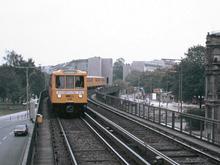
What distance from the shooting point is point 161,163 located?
15.3m

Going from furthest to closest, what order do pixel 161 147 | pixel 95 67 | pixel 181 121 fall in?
1. pixel 95 67
2. pixel 181 121
3. pixel 161 147

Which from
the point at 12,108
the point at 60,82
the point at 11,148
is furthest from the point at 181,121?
the point at 12,108

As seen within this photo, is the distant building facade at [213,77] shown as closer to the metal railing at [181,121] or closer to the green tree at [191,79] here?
the green tree at [191,79]

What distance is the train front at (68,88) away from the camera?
1262 inches

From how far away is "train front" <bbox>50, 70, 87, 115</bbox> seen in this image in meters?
32.1

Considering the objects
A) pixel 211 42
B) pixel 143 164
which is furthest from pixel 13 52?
pixel 143 164

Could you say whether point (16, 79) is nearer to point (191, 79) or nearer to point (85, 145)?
point (191, 79)

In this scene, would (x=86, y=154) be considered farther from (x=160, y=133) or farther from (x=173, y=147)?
(x=160, y=133)

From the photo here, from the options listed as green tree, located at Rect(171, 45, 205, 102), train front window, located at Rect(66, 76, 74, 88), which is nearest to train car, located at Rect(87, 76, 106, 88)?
green tree, located at Rect(171, 45, 205, 102)

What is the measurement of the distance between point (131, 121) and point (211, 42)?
3121cm

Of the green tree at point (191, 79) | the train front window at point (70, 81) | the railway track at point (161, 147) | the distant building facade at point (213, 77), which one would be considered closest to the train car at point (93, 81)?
the green tree at point (191, 79)

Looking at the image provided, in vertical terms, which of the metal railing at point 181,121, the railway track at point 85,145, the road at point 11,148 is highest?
the metal railing at point 181,121

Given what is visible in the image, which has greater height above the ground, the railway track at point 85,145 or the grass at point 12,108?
the railway track at point 85,145

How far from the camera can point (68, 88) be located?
3231 cm
